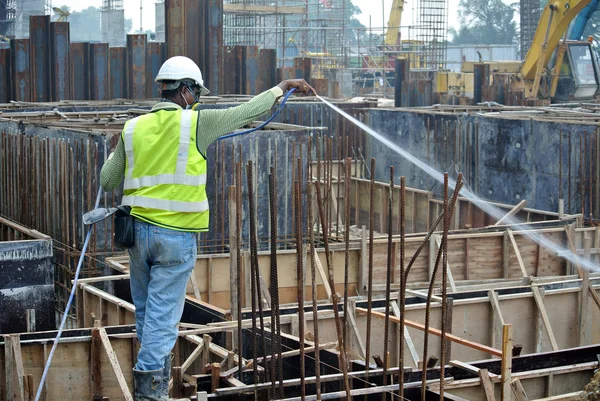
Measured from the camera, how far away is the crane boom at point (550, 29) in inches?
1166

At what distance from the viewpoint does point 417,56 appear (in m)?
55.9

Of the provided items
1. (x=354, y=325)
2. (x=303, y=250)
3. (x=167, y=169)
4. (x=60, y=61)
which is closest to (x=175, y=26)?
(x=60, y=61)

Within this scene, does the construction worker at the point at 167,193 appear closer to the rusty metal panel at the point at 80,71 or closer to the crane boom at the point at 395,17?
the rusty metal panel at the point at 80,71

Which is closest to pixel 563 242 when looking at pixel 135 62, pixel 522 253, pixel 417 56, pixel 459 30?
pixel 522 253

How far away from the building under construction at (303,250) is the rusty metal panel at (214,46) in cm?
5

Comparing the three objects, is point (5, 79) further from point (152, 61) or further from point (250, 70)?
point (250, 70)

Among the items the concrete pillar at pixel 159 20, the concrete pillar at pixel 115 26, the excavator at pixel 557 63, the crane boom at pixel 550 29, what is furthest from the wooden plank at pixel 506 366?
the concrete pillar at pixel 115 26

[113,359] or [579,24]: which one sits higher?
[579,24]

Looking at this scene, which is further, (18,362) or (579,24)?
(579,24)

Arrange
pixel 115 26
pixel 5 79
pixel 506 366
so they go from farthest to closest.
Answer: pixel 115 26
pixel 5 79
pixel 506 366

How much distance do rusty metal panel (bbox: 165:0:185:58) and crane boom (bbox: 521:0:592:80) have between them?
37.4 ft

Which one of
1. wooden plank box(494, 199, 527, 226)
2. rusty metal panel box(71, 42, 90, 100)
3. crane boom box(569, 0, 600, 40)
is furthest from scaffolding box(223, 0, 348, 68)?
wooden plank box(494, 199, 527, 226)

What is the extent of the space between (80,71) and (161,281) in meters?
19.0

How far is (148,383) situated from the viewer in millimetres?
6184
